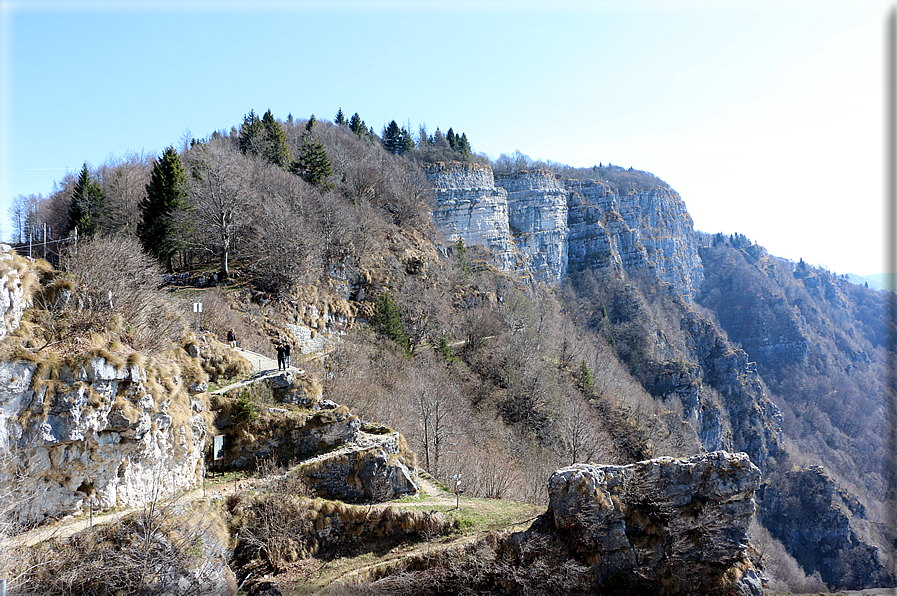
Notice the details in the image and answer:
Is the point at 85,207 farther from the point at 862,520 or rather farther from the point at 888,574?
the point at 862,520

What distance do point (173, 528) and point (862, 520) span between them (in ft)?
243

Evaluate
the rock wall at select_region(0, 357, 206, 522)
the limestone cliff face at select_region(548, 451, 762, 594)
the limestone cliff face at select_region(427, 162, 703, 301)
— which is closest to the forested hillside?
the rock wall at select_region(0, 357, 206, 522)

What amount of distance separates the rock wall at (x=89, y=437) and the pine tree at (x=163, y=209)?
64.6 ft

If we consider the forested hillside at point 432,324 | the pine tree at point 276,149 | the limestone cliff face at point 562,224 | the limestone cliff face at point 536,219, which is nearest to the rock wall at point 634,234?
the limestone cliff face at point 562,224

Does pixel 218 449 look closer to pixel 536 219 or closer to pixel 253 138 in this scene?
pixel 253 138

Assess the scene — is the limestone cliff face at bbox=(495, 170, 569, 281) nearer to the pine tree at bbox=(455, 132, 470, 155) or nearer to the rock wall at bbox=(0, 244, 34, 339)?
the pine tree at bbox=(455, 132, 470, 155)

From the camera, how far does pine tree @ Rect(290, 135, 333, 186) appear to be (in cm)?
4594

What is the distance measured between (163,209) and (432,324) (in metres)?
21.6

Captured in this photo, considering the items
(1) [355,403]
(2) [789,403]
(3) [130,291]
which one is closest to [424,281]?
(1) [355,403]

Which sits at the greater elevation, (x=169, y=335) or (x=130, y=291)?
(x=130, y=291)

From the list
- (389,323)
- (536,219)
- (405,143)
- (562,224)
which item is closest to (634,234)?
(562,224)

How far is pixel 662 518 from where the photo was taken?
17.8 meters

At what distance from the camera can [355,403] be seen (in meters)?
25.5

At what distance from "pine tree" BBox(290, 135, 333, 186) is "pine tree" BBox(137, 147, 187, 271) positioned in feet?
43.7
